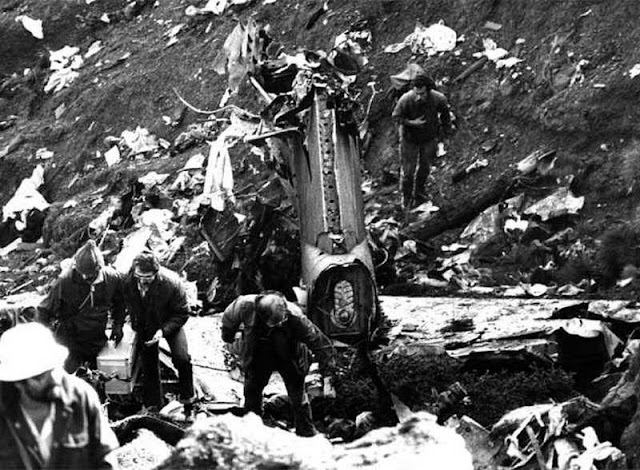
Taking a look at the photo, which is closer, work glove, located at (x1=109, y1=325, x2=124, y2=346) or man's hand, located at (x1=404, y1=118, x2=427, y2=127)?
work glove, located at (x1=109, y1=325, x2=124, y2=346)

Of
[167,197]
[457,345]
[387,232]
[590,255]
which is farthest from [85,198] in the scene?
[457,345]

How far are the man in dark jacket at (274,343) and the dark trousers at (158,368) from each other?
82 cm

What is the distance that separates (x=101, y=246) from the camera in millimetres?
16844

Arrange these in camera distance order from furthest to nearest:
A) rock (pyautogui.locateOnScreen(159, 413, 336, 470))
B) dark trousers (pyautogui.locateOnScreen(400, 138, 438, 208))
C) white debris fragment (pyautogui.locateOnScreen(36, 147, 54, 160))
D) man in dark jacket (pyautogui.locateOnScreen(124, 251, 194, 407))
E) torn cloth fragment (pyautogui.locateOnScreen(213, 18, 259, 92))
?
white debris fragment (pyautogui.locateOnScreen(36, 147, 54, 160))
dark trousers (pyautogui.locateOnScreen(400, 138, 438, 208))
torn cloth fragment (pyautogui.locateOnScreen(213, 18, 259, 92))
man in dark jacket (pyautogui.locateOnScreen(124, 251, 194, 407))
rock (pyautogui.locateOnScreen(159, 413, 336, 470))

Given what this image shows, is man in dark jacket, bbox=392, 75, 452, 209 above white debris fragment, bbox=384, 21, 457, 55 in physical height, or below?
below

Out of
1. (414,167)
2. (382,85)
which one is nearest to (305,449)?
(414,167)

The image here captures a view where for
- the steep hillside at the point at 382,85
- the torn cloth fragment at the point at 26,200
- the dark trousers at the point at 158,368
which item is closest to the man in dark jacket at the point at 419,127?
the steep hillside at the point at 382,85

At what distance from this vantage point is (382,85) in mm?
19562

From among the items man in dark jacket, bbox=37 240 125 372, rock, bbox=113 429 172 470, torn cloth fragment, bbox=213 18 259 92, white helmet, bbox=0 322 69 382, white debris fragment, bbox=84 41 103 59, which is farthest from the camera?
white debris fragment, bbox=84 41 103 59

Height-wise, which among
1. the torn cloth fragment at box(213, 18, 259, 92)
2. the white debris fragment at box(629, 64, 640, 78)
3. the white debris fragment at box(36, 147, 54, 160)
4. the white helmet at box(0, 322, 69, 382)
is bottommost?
the white helmet at box(0, 322, 69, 382)

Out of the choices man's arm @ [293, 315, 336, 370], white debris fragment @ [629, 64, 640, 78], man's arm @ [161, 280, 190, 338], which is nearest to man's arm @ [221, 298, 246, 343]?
man's arm @ [293, 315, 336, 370]

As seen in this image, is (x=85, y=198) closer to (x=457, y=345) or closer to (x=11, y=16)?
(x=11, y=16)

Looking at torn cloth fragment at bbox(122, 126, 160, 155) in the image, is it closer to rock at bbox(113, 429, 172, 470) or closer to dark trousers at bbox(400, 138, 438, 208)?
dark trousers at bbox(400, 138, 438, 208)

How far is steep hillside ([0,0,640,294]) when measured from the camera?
1641 centimetres
